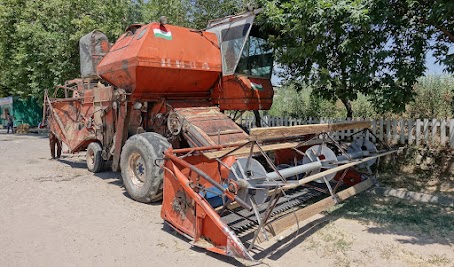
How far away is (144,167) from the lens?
17.9 ft

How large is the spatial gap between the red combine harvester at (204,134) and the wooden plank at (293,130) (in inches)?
A: 0.7

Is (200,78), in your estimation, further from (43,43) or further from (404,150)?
(43,43)

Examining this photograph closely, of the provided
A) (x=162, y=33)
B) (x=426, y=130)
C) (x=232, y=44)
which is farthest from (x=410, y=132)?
(x=162, y=33)

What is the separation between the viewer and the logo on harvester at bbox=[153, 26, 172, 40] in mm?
6059

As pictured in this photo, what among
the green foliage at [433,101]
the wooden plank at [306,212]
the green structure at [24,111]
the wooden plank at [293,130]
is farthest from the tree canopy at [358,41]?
the green structure at [24,111]

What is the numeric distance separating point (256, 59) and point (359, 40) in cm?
198

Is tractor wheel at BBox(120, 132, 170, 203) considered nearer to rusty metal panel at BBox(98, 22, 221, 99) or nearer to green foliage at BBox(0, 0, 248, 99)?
rusty metal panel at BBox(98, 22, 221, 99)

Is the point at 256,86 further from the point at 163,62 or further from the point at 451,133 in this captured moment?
the point at 451,133

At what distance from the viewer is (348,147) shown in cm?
627

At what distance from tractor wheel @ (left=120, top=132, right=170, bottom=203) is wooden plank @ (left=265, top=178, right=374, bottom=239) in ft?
6.60

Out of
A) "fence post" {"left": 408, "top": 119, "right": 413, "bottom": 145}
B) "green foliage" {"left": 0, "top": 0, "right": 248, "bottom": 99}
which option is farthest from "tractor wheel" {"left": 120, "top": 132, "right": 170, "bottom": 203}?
"green foliage" {"left": 0, "top": 0, "right": 248, "bottom": 99}

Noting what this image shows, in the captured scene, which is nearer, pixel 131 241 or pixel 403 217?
pixel 131 241

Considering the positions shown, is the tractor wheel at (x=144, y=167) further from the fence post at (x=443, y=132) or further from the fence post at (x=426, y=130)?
the fence post at (x=443, y=132)

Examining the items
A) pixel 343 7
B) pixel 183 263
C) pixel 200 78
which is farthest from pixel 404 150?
pixel 183 263
